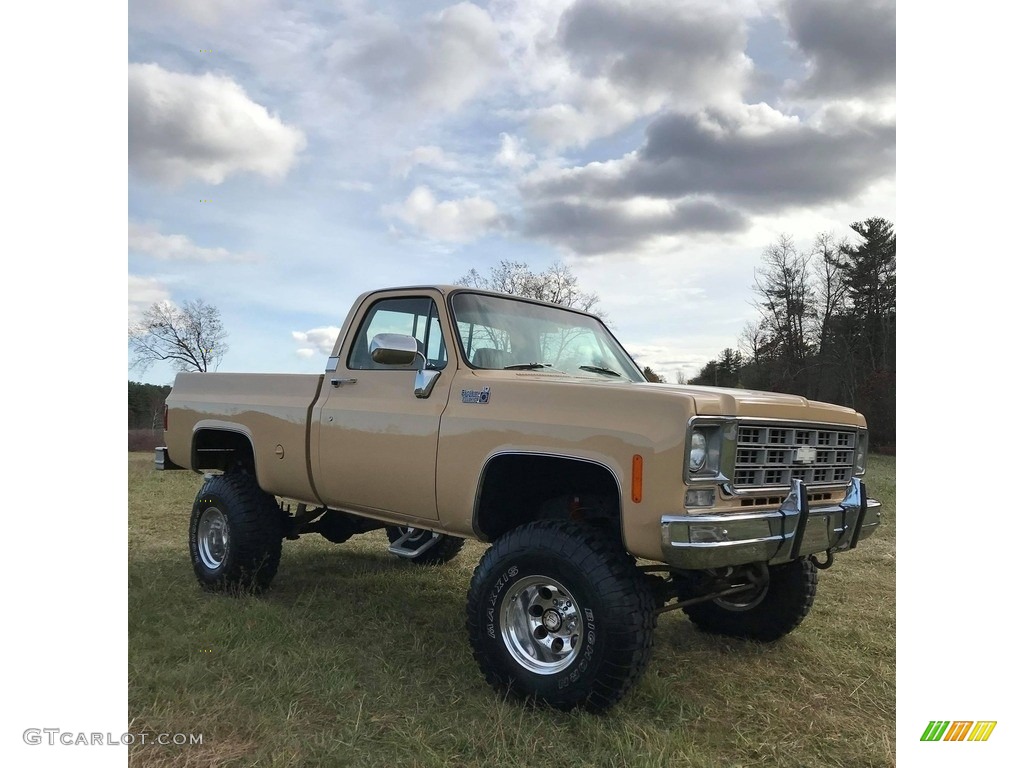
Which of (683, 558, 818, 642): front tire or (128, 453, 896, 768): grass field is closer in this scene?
(128, 453, 896, 768): grass field

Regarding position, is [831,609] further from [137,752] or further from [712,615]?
[137,752]

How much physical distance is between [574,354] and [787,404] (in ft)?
5.15

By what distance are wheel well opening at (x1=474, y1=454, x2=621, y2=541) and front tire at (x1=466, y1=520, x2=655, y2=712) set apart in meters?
0.27

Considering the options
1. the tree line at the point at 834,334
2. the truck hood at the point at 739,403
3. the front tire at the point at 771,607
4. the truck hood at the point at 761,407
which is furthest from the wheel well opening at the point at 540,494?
the tree line at the point at 834,334

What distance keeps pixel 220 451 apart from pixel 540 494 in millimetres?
3371

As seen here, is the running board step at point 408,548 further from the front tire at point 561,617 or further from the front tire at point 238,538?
the front tire at point 238,538

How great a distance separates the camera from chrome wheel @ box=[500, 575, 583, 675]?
3.85 m

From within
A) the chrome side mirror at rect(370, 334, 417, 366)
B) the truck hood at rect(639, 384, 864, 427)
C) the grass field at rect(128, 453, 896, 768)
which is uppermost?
the chrome side mirror at rect(370, 334, 417, 366)

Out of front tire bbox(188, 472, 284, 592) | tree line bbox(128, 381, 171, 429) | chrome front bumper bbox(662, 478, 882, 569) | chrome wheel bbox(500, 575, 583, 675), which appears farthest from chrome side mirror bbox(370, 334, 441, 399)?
tree line bbox(128, 381, 171, 429)

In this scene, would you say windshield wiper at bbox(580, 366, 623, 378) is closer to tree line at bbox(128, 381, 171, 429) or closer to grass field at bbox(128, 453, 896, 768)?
grass field at bbox(128, 453, 896, 768)

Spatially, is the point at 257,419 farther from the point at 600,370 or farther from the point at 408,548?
the point at 600,370

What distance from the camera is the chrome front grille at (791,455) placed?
373 centimetres

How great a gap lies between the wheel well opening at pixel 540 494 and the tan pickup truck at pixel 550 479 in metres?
0.01
